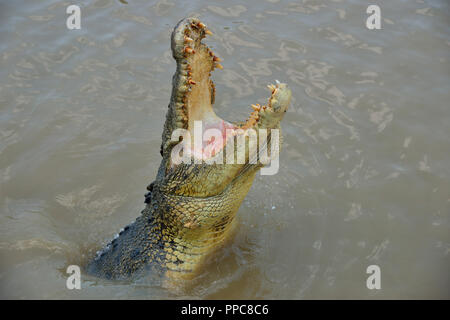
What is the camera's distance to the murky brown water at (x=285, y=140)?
4035 mm

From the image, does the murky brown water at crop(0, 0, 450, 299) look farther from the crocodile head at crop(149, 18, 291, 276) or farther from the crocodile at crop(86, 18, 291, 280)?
the crocodile head at crop(149, 18, 291, 276)

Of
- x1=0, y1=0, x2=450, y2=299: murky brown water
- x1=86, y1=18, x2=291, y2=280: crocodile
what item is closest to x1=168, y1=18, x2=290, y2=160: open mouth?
x1=86, y1=18, x2=291, y2=280: crocodile

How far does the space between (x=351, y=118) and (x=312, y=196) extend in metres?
1.45

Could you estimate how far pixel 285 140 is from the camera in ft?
18.2

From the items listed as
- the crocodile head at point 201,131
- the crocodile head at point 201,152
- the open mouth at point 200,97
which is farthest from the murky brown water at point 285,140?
the open mouth at point 200,97

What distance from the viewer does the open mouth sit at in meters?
3.12

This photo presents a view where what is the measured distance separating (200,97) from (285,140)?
2.14 metres

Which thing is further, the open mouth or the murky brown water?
the murky brown water

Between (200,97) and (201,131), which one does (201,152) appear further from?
(200,97)

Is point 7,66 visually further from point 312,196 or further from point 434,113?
point 434,113
